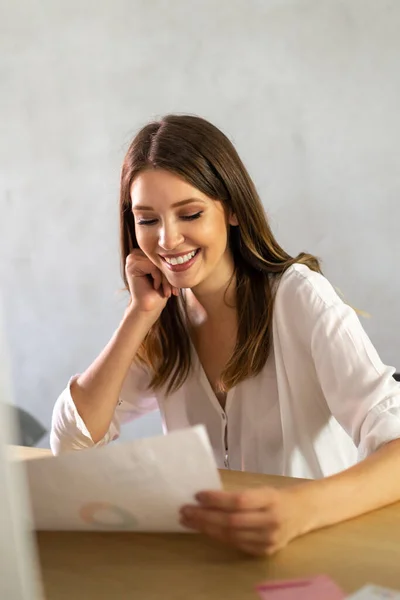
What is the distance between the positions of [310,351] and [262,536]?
1.79ft

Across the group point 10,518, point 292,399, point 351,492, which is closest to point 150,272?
point 292,399

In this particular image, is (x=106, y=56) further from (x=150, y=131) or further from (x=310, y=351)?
(x=310, y=351)

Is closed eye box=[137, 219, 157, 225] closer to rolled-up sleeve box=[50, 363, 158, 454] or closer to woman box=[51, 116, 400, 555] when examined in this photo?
woman box=[51, 116, 400, 555]

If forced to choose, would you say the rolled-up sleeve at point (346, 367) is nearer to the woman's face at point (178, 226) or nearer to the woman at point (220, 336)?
the woman at point (220, 336)

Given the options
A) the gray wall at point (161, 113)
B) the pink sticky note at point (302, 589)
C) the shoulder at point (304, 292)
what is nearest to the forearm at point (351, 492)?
the pink sticky note at point (302, 589)

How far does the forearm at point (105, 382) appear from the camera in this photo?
1319mm

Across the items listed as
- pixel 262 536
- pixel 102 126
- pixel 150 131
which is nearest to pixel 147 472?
pixel 262 536

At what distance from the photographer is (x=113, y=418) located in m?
1.44

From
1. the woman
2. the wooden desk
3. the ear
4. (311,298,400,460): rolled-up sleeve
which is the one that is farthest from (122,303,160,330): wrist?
the wooden desk

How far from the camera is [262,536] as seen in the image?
0.78m

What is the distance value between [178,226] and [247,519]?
63cm

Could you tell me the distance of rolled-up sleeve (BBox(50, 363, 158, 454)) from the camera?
130cm

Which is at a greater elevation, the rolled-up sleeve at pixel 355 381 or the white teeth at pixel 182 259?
the white teeth at pixel 182 259

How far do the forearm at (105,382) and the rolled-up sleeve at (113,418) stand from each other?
17mm
